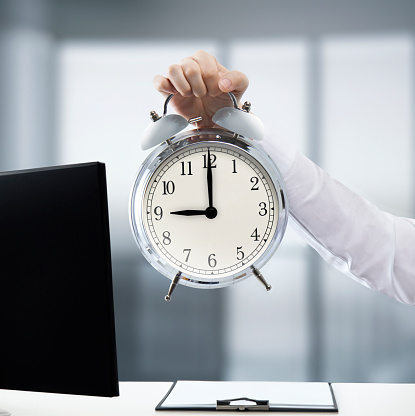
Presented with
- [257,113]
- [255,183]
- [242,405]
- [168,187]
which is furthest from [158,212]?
[257,113]

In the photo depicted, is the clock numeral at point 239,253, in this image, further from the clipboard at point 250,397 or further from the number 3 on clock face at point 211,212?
the clipboard at point 250,397

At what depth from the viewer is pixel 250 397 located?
3.22 feet

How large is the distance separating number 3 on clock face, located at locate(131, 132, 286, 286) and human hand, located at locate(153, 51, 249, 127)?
0.09m

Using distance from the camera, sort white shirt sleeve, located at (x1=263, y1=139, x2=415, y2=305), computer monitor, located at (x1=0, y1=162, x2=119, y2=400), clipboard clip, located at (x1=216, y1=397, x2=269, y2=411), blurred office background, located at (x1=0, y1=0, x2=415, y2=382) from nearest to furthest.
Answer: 1. computer monitor, located at (x1=0, y1=162, x2=119, y2=400)
2. clipboard clip, located at (x1=216, y1=397, x2=269, y2=411)
3. white shirt sleeve, located at (x1=263, y1=139, x2=415, y2=305)
4. blurred office background, located at (x1=0, y1=0, x2=415, y2=382)

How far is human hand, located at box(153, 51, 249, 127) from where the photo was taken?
33.8 inches

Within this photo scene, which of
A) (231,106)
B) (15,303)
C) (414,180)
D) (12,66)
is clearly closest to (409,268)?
(231,106)

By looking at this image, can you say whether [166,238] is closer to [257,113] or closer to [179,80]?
[179,80]

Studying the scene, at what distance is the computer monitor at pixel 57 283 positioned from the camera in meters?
0.79

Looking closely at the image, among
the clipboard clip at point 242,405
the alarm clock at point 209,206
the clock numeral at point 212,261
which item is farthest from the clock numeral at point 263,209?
the clipboard clip at point 242,405

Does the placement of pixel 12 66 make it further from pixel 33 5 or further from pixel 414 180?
pixel 414 180

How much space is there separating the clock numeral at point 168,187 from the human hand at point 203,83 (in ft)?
0.43

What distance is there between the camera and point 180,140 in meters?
0.86

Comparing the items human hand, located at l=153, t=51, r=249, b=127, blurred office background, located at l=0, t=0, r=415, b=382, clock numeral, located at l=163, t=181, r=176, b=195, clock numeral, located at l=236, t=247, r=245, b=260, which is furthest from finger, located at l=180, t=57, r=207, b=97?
blurred office background, located at l=0, t=0, r=415, b=382

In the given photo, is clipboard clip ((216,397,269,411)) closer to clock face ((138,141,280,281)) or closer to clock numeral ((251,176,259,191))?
clock face ((138,141,280,281))
